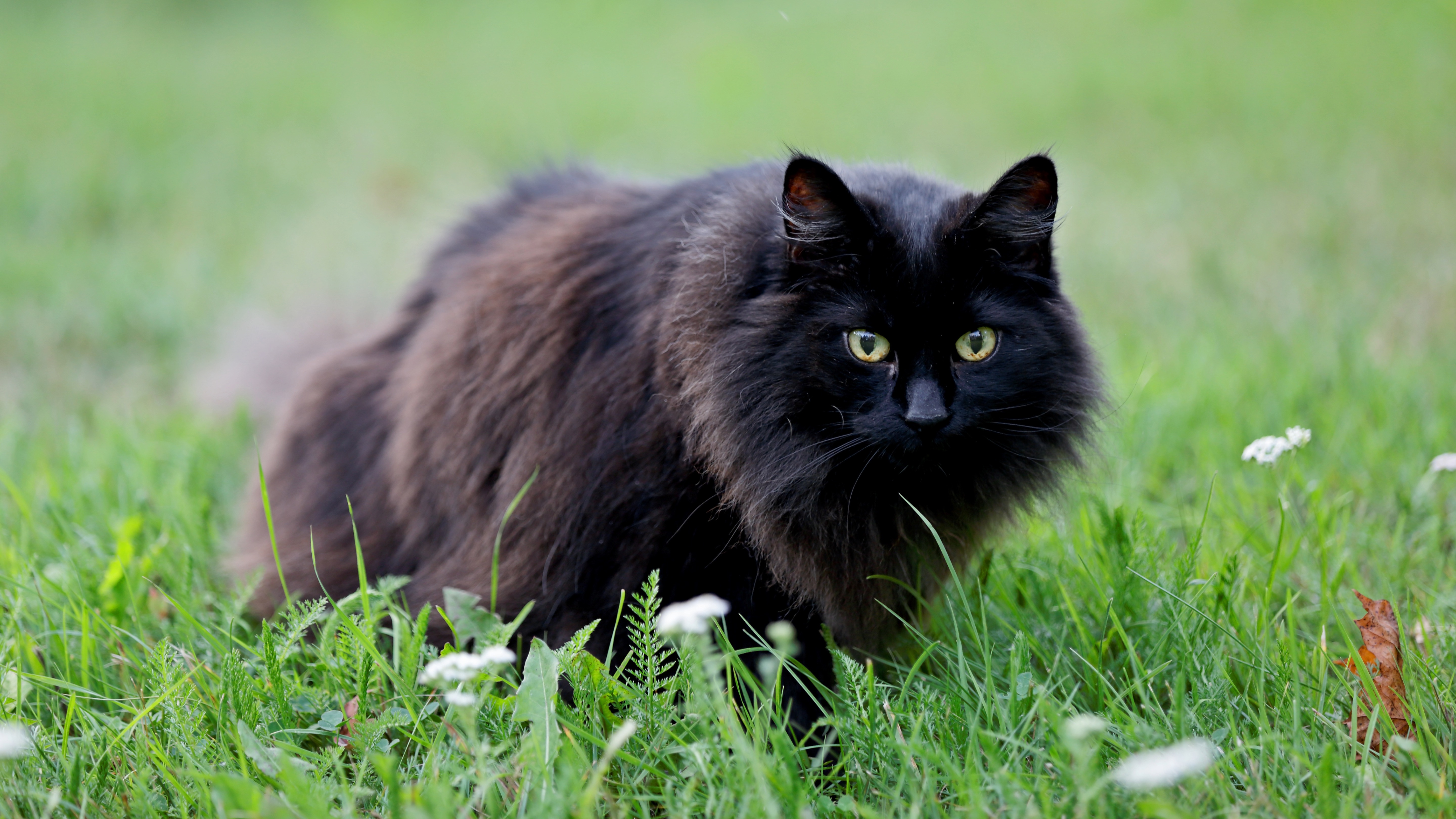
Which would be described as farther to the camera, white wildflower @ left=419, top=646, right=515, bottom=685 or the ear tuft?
the ear tuft

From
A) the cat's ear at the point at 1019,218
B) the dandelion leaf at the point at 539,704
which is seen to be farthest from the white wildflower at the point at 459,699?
the cat's ear at the point at 1019,218

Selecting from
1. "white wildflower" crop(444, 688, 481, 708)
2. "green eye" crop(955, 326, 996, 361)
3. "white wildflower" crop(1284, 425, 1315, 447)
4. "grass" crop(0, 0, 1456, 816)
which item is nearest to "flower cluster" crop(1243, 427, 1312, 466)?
"white wildflower" crop(1284, 425, 1315, 447)

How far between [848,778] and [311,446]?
5.65ft

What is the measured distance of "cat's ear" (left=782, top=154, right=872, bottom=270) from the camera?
1752 millimetres

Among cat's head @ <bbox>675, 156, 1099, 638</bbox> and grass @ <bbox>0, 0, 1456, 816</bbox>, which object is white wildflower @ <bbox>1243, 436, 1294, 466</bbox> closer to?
grass @ <bbox>0, 0, 1456, 816</bbox>

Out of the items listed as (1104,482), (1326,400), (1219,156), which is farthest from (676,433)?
(1219,156)

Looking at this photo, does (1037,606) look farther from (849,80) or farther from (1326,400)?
(849,80)

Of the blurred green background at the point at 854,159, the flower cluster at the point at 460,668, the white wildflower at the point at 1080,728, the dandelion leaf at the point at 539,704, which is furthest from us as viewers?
the blurred green background at the point at 854,159

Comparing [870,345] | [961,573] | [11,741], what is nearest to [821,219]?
[870,345]

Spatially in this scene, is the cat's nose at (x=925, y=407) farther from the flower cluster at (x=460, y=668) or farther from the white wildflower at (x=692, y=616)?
the flower cluster at (x=460, y=668)

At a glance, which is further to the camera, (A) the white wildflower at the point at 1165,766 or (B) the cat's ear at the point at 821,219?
(B) the cat's ear at the point at 821,219

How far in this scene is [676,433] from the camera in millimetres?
1953

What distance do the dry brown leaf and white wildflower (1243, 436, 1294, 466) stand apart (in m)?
0.31

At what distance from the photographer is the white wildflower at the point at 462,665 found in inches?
53.0
